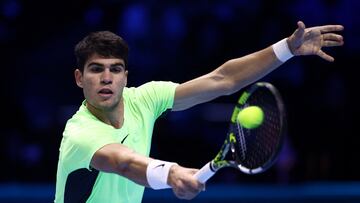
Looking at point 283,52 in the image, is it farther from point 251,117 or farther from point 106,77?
point 106,77

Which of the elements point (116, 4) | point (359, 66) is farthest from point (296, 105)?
point (116, 4)

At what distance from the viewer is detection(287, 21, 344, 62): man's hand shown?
5820 millimetres

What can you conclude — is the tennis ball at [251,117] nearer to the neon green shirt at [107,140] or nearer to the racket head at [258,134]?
the racket head at [258,134]

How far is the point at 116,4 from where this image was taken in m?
11.2

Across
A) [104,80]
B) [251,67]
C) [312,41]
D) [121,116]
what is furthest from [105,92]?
[312,41]

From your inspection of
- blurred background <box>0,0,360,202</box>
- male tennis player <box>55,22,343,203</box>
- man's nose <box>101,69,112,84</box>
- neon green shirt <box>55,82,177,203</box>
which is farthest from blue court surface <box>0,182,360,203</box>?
man's nose <box>101,69,112,84</box>

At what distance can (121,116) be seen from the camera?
18.2 feet

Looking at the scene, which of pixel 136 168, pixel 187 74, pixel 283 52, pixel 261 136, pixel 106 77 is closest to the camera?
pixel 136 168

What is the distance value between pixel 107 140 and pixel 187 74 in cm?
603

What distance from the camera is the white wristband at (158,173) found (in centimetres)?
439

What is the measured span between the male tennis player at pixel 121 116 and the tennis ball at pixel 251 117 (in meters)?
0.68

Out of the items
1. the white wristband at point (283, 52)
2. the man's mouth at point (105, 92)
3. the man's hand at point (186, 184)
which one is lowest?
the man's hand at point (186, 184)

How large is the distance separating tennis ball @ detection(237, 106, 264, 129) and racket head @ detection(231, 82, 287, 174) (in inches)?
0.9

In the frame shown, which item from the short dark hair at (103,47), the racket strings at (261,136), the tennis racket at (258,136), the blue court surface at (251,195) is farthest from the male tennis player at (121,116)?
the blue court surface at (251,195)
